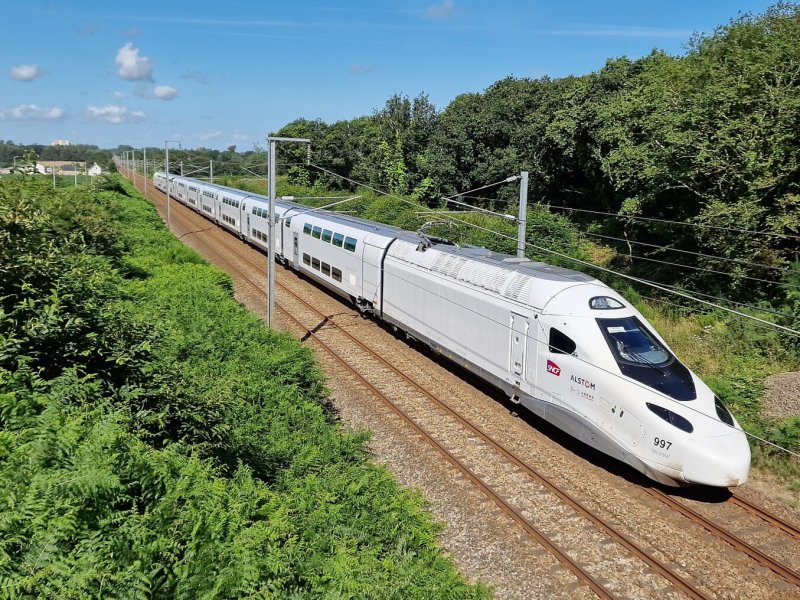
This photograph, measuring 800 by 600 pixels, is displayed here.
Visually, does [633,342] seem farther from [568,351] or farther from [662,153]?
[662,153]

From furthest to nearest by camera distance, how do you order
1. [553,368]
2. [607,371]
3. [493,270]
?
1. [493,270]
2. [553,368]
3. [607,371]

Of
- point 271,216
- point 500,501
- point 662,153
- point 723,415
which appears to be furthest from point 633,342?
point 662,153

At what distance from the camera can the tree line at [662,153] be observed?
20.7 metres

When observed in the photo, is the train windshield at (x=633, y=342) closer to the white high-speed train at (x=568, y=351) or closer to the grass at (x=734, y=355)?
the white high-speed train at (x=568, y=351)

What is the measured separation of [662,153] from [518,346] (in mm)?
14751

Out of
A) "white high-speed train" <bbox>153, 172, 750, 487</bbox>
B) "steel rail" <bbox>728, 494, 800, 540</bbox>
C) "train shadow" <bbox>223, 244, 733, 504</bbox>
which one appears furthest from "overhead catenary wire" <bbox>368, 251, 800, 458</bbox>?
"train shadow" <bbox>223, 244, 733, 504</bbox>

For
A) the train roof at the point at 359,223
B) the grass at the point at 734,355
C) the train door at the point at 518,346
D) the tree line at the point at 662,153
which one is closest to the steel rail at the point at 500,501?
the train door at the point at 518,346

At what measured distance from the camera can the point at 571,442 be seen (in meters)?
13.9

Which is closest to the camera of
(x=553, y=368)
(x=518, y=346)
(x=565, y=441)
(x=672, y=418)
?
(x=672, y=418)

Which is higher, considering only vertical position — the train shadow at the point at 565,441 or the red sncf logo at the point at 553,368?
the red sncf logo at the point at 553,368

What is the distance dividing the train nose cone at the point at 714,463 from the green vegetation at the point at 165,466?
4.98 metres

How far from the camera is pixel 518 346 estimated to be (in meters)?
14.1

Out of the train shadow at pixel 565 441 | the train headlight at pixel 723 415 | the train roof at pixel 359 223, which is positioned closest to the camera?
the train headlight at pixel 723 415

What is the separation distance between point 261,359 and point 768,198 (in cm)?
1866
